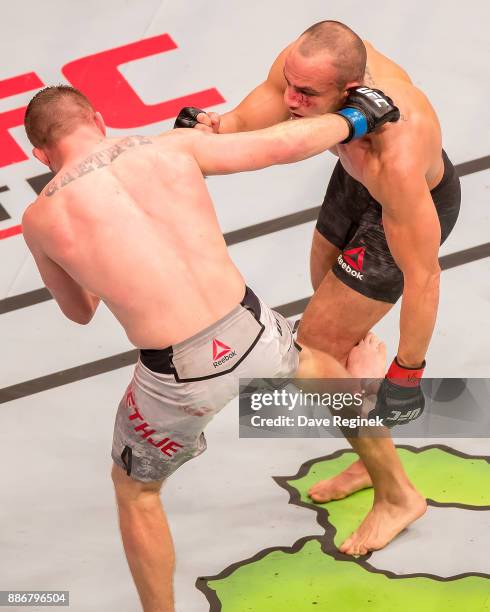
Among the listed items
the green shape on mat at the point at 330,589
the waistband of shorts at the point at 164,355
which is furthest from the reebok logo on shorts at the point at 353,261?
the green shape on mat at the point at 330,589

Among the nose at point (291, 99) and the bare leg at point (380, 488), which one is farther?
the bare leg at point (380, 488)

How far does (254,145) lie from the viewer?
412 centimetres

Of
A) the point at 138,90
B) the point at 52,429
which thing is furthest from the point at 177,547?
the point at 138,90

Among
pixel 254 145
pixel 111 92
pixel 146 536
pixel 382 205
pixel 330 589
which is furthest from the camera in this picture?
pixel 111 92

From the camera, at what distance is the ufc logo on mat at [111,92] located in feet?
23.7

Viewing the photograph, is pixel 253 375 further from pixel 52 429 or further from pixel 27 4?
pixel 27 4

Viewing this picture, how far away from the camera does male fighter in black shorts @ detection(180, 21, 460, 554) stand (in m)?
4.35

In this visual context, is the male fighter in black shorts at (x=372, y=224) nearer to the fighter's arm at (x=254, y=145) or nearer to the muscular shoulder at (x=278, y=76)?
the muscular shoulder at (x=278, y=76)

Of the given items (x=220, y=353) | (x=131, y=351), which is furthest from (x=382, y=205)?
(x=131, y=351)

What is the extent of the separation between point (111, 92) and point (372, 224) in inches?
121

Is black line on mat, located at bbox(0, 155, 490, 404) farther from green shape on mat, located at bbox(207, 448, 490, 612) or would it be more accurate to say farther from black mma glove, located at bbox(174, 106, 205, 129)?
black mma glove, located at bbox(174, 106, 205, 129)

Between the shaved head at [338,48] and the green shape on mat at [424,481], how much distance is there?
1.78m

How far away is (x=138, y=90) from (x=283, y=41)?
0.99m

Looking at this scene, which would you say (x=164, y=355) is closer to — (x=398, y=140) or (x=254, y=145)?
(x=254, y=145)
